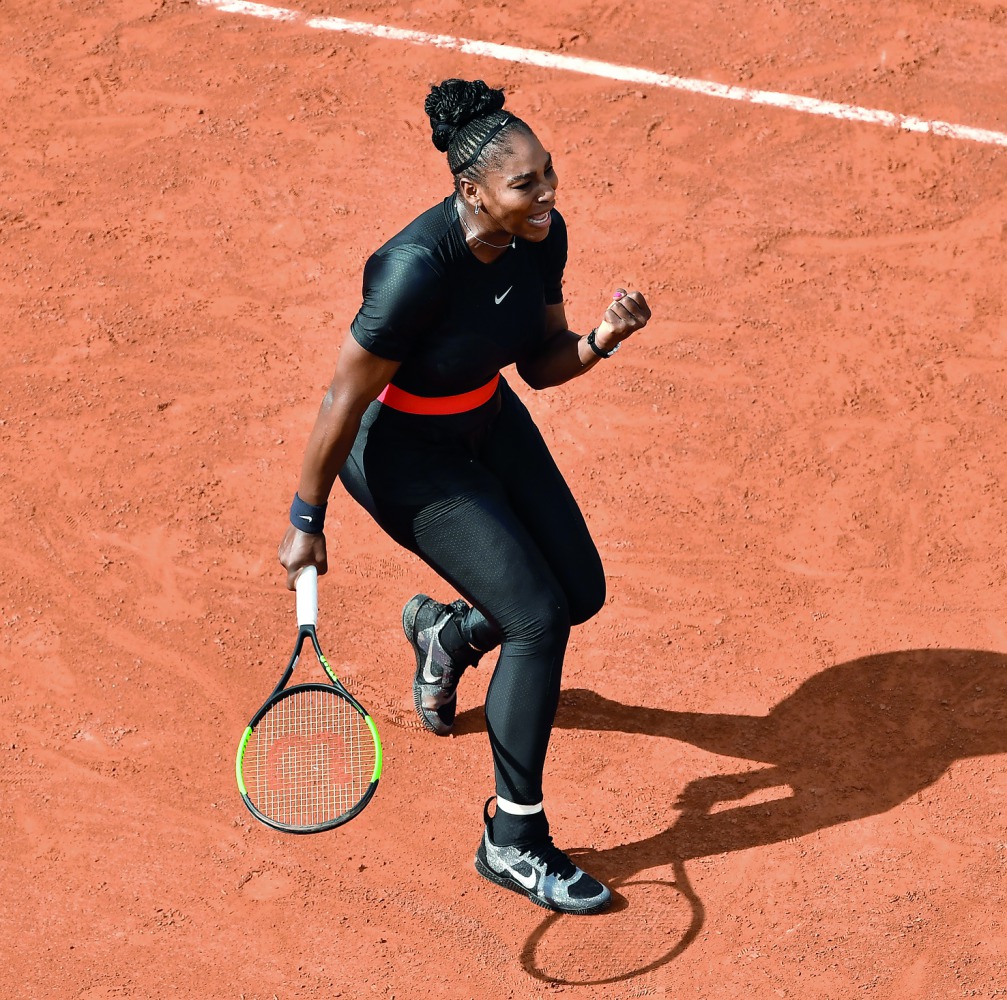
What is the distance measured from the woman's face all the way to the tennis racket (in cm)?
161

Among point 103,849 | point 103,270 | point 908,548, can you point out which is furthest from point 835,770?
point 103,270

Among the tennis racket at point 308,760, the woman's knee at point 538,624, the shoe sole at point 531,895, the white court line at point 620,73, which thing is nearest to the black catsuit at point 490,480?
the woman's knee at point 538,624

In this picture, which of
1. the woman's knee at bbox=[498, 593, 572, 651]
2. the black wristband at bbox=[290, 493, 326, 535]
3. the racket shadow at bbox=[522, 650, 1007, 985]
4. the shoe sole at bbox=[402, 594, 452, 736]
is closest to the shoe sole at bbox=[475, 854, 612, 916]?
the racket shadow at bbox=[522, 650, 1007, 985]

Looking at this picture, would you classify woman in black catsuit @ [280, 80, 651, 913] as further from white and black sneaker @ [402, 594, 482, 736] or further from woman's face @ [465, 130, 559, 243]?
white and black sneaker @ [402, 594, 482, 736]

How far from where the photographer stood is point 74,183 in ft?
27.7

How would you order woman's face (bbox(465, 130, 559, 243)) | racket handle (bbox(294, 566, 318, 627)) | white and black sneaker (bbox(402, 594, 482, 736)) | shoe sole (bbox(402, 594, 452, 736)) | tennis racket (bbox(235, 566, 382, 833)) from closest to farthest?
woman's face (bbox(465, 130, 559, 243)) < racket handle (bbox(294, 566, 318, 627)) < tennis racket (bbox(235, 566, 382, 833)) < white and black sneaker (bbox(402, 594, 482, 736)) < shoe sole (bbox(402, 594, 452, 736))

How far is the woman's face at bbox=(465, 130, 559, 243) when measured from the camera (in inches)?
186

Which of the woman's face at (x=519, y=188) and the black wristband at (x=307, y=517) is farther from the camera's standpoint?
the black wristband at (x=307, y=517)

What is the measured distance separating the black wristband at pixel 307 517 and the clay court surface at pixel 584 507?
4.43 ft

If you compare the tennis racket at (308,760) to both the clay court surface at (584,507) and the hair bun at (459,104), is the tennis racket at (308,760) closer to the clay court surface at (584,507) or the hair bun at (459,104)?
the clay court surface at (584,507)

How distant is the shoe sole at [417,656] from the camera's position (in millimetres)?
6078

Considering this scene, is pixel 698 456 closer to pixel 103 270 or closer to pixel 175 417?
pixel 175 417

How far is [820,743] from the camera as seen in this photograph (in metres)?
6.07

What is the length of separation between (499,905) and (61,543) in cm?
269
